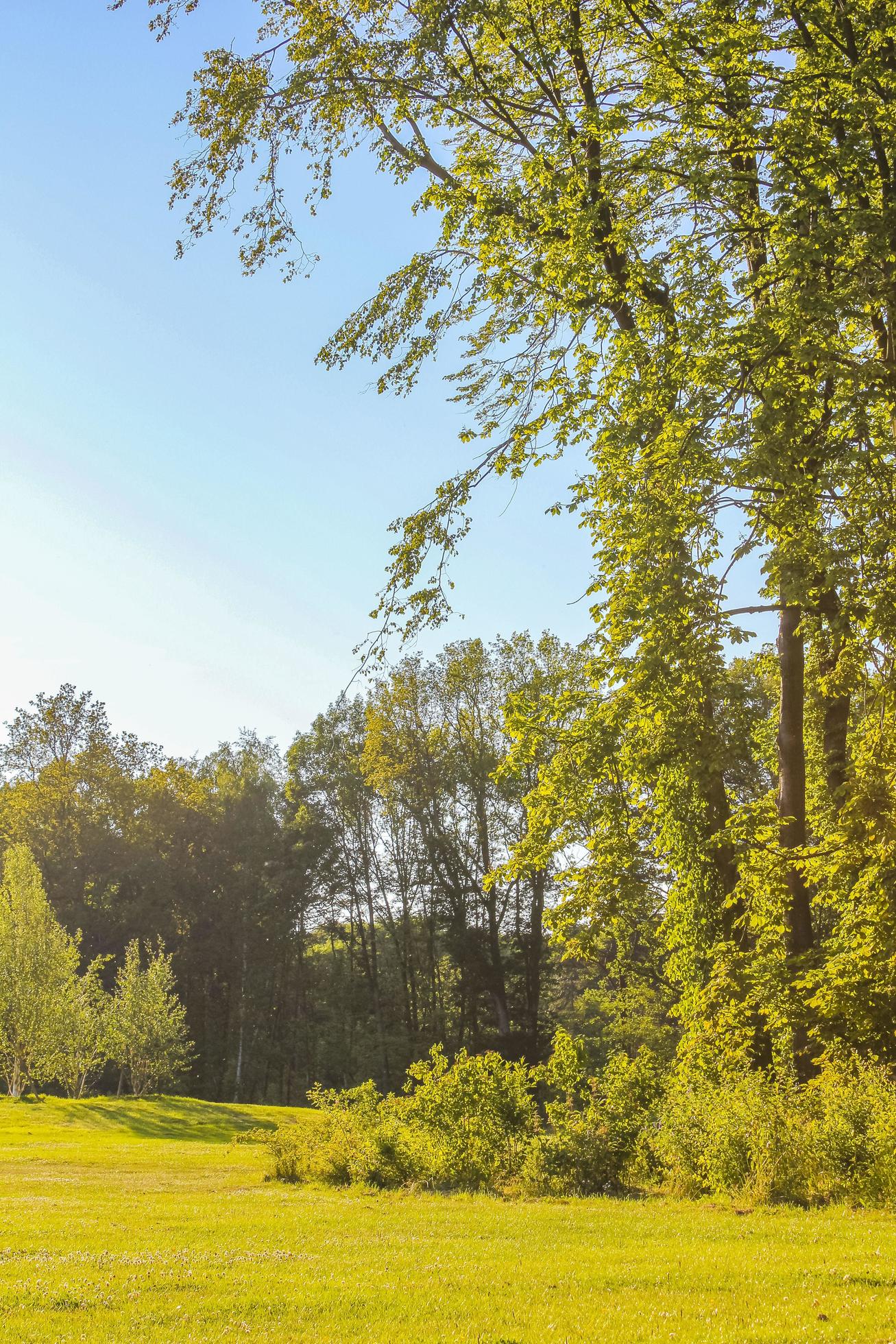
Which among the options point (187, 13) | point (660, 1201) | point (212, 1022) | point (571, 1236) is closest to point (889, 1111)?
point (660, 1201)

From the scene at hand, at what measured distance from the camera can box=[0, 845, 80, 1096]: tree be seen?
3192 centimetres

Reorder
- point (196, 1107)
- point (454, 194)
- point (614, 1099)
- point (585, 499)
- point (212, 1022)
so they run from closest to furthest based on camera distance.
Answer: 1. point (454, 194)
2. point (585, 499)
3. point (614, 1099)
4. point (196, 1107)
5. point (212, 1022)

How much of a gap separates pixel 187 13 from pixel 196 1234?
38.9 feet

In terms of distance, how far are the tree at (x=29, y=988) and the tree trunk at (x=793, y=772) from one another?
90.3 feet

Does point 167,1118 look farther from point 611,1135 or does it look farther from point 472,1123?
point 611,1135

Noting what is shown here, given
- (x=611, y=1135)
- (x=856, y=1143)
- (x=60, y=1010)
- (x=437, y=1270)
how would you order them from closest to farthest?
(x=437, y=1270), (x=856, y=1143), (x=611, y=1135), (x=60, y=1010)

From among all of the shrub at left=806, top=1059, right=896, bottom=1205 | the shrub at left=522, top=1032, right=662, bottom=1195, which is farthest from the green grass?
the shrub at left=522, top=1032, right=662, bottom=1195

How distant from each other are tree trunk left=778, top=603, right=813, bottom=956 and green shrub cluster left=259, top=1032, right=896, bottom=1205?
6.20 ft

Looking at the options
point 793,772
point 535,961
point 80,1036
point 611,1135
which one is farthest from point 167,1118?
point 793,772

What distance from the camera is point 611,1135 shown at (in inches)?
489

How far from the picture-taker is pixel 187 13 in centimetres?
946

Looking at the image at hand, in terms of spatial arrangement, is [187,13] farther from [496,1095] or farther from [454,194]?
[496,1095]

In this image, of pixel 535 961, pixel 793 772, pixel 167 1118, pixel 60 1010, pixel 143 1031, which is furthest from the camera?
pixel 535 961

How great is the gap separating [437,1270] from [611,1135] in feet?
19.1
